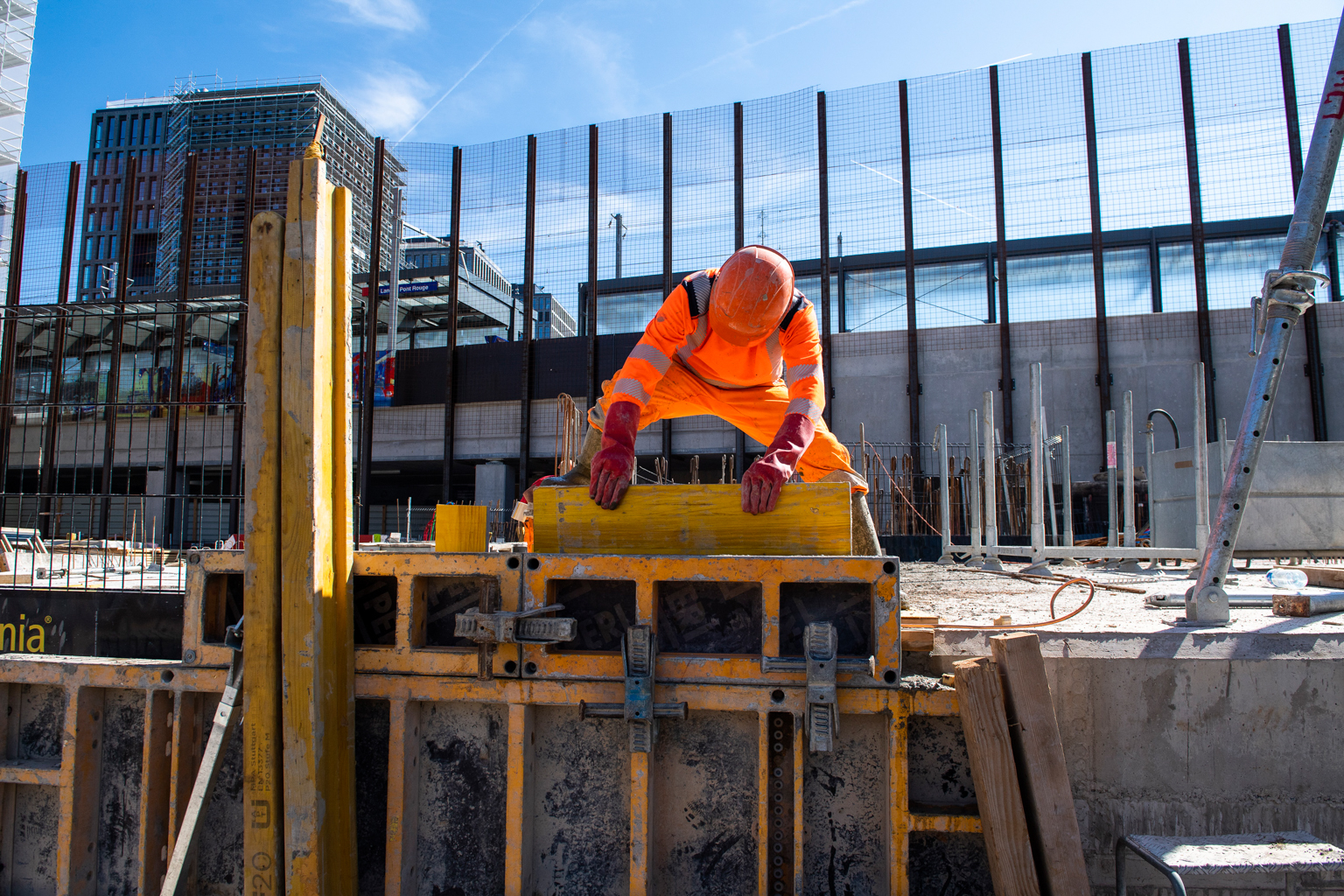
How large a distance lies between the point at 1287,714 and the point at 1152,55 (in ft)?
63.7

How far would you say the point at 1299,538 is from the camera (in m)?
7.16

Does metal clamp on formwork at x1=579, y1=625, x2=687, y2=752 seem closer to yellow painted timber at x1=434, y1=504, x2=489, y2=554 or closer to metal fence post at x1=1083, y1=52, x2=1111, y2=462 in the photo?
yellow painted timber at x1=434, y1=504, x2=489, y2=554

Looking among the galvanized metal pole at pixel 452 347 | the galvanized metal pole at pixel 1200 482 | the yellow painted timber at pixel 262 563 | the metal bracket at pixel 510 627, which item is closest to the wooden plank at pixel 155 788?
the yellow painted timber at pixel 262 563

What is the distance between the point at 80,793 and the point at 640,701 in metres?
2.27

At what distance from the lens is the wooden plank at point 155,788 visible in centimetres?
271

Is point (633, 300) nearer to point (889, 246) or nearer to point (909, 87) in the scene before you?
point (889, 246)

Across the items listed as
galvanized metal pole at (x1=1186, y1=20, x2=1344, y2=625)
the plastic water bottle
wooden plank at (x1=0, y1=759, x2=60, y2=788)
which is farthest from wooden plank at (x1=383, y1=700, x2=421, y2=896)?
the plastic water bottle

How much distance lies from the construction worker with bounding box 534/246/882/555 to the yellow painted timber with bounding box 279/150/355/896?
1.04 m

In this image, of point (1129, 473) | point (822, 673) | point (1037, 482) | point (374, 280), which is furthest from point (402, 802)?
point (374, 280)

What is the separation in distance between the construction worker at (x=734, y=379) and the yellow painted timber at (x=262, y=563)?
1192 mm

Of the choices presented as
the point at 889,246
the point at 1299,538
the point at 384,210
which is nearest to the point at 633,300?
the point at 889,246

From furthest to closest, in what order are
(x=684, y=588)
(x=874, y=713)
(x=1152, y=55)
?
1. (x=1152, y=55)
2. (x=684, y=588)
3. (x=874, y=713)

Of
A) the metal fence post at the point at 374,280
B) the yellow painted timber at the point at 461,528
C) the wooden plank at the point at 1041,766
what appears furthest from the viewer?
the metal fence post at the point at 374,280

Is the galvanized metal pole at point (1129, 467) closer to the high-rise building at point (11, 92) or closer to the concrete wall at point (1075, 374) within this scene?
the concrete wall at point (1075, 374)
